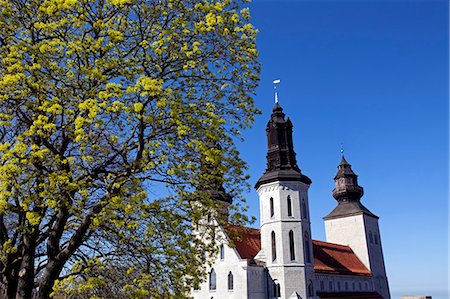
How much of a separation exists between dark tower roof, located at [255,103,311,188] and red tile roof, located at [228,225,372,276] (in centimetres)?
579

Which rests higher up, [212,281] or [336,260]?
[336,260]

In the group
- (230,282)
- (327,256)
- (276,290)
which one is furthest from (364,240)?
(230,282)

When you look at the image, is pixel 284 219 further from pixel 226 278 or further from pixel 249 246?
pixel 226 278

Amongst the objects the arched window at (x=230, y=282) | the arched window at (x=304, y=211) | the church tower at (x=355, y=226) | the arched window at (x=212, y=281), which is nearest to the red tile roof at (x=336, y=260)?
the church tower at (x=355, y=226)

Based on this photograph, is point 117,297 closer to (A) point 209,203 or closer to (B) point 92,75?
(A) point 209,203

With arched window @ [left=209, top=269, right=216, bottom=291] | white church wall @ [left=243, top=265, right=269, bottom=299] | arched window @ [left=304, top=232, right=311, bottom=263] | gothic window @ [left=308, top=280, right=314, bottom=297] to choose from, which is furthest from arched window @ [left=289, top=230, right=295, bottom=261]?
arched window @ [left=209, top=269, right=216, bottom=291]

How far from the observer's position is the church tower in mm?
53688

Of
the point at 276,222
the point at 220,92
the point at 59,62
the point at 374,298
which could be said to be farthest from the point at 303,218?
the point at 59,62

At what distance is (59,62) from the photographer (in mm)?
10344

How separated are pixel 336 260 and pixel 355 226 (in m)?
9.06

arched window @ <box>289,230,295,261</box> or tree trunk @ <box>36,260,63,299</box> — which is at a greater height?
arched window @ <box>289,230,295,261</box>

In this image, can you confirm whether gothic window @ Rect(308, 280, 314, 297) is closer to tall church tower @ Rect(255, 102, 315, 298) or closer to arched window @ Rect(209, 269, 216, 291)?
tall church tower @ Rect(255, 102, 315, 298)

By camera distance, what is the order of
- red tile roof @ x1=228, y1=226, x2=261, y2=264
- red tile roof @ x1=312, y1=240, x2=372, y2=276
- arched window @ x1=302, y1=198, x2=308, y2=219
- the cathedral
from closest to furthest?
the cathedral < red tile roof @ x1=228, y1=226, x2=261, y2=264 < arched window @ x1=302, y1=198, x2=308, y2=219 < red tile roof @ x1=312, y1=240, x2=372, y2=276

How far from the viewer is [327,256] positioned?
154 feet
